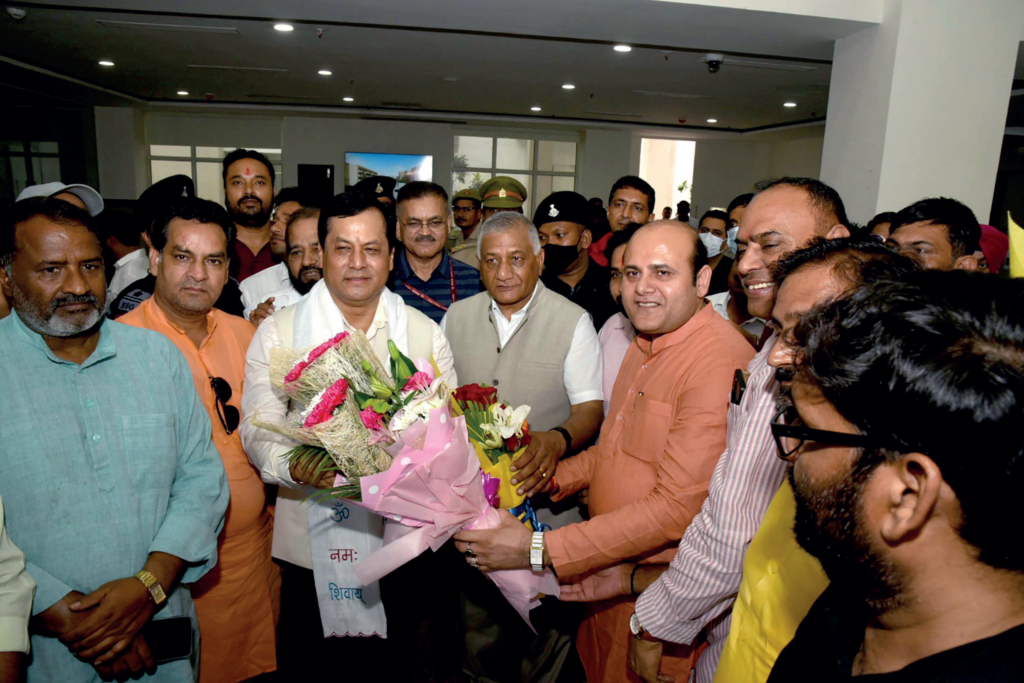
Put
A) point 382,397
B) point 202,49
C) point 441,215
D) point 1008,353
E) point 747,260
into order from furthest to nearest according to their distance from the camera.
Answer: point 202,49
point 441,215
point 747,260
point 382,397
point 1008,353

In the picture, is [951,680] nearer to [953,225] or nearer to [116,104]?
[953,225]

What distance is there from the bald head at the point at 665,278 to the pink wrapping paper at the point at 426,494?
74 centimetres

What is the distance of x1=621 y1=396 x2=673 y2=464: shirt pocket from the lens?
5.64 ft

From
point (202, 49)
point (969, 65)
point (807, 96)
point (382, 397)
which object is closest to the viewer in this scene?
point (382, 397)

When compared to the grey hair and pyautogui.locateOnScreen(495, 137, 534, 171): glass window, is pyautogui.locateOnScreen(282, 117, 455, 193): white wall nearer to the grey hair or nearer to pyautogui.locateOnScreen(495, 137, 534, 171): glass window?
pyautogui.locateOnScreen(495, 137, 534, 171): glass window

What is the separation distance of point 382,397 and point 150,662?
3.12 ft

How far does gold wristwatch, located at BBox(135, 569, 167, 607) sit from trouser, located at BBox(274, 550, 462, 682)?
2.12 feet

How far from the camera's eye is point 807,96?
396 inches

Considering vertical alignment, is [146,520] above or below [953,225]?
below

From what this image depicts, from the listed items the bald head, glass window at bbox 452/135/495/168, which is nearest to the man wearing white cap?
the bald head

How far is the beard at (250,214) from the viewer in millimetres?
3822

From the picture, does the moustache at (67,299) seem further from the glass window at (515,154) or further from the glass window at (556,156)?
the glass window at (556,156)

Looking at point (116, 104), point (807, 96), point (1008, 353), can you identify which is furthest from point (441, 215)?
point (116, 104)

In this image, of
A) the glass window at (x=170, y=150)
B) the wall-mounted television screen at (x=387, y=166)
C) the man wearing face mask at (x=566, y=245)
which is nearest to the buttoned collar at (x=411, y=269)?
the man wearing face mask at (x=566, y=245)
